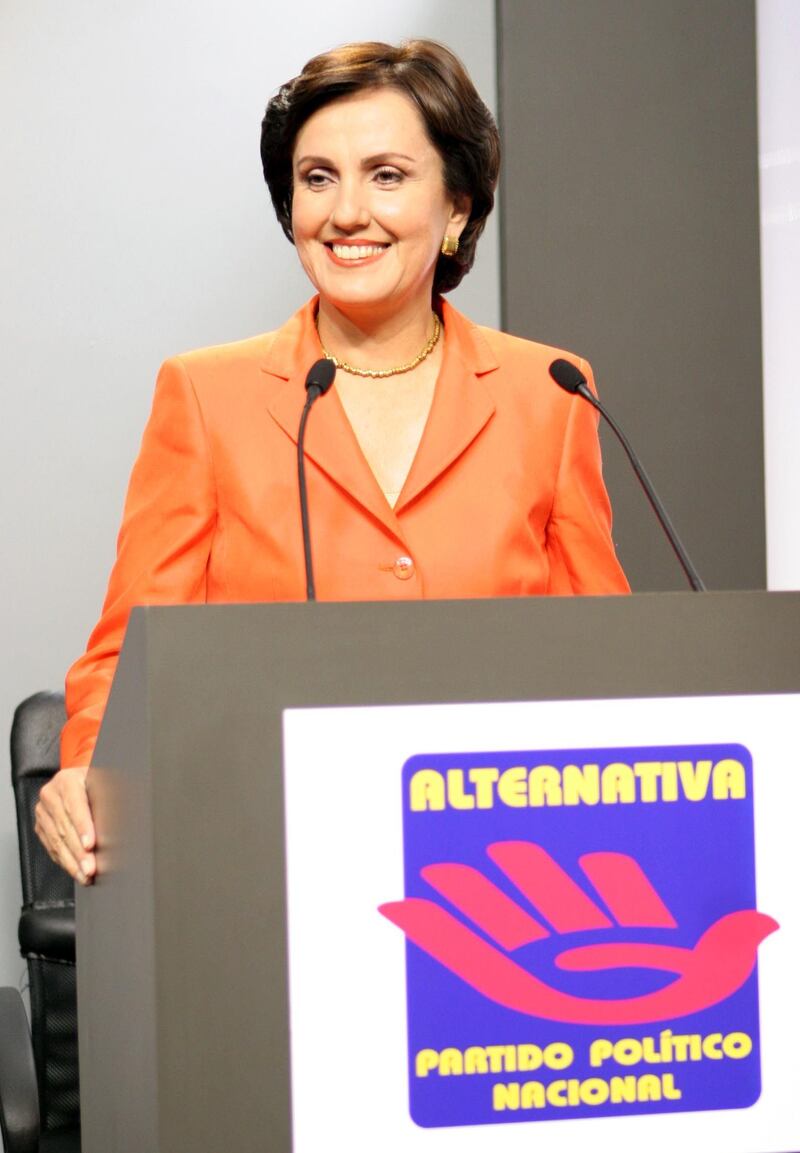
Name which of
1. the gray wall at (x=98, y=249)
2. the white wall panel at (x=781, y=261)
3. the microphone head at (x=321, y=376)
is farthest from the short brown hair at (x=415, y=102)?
the white wall panel at (x=781, y=261)

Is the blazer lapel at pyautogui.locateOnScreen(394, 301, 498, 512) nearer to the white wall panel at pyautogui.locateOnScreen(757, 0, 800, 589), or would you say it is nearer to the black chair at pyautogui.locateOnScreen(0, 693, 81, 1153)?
the black chair at pyautogui.locateOnScreen(0, 693, 81, 1153)

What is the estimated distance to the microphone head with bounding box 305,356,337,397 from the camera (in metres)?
1.59

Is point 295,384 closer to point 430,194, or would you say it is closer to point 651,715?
point 430,194

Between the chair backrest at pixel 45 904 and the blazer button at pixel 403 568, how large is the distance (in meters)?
1.13

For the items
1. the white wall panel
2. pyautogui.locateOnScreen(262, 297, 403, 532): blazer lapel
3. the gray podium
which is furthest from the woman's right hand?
the white wall panel

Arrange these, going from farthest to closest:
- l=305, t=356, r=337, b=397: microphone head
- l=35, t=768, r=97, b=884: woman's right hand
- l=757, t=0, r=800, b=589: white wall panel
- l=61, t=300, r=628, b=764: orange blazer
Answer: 1. l=757, t=0, r=800, b=589: white wall panel
2. l=61, t=300, r=628, b=764: orange blazer
3. l=305, t=356, r=337, b=397: microphone head
4. l=35, t=768, r=97, b=884: woman's right hand

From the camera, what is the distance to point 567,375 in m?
1.63

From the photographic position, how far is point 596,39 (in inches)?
128

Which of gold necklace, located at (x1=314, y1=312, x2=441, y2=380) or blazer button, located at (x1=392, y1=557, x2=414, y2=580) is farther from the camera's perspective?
gold necklace, located at (x1=314, y1=312, x2=441, y2=380)

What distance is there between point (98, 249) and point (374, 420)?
1.49 metres

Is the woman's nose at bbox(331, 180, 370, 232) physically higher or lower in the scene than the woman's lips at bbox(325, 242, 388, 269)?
higher

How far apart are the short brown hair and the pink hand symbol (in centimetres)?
111

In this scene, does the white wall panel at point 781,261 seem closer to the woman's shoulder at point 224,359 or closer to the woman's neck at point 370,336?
the woman's neck at point 370,336

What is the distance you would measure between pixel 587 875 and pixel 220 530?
0.81m
